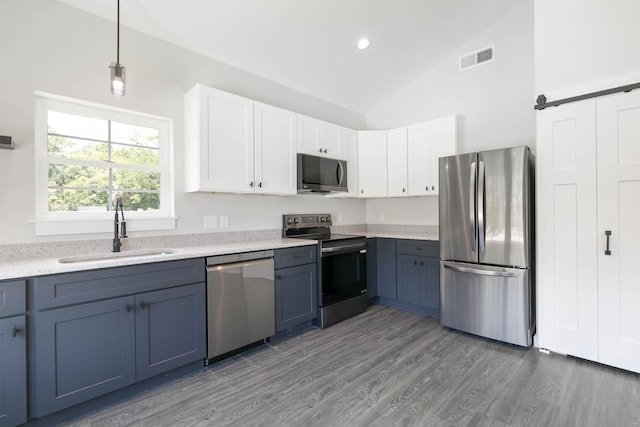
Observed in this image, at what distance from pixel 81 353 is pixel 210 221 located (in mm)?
1492

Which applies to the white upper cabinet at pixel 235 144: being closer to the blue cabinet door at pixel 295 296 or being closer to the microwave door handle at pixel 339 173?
the microwave door handle at pixel 339 173

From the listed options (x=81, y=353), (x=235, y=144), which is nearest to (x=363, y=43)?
(x=235, y=144)

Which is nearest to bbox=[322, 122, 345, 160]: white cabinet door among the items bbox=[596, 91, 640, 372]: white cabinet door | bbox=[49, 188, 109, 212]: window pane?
bbox=[49, 188, 109, 212]: window pane

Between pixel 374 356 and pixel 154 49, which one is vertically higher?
pixel 154 49

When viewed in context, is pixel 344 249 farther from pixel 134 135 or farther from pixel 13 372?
pixel 13 372

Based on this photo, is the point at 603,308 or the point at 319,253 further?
the point at 319,253

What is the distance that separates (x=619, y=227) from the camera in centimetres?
238

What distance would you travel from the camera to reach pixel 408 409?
77.3 inches

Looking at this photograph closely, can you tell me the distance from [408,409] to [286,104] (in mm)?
3309

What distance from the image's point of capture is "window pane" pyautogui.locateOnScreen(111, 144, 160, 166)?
268 centimetres

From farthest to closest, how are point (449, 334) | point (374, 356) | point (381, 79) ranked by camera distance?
point (381, 79)
point (449, 334)
point (374, 356)

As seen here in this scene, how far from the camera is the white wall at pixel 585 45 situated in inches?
93.4

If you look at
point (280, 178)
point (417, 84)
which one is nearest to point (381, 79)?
point (417, 84)

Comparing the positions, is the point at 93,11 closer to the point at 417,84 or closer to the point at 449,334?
the point at 417,84
